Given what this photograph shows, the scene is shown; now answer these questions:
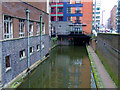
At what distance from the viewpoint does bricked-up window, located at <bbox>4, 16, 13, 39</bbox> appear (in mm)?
9445

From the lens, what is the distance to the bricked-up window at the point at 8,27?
945 cm

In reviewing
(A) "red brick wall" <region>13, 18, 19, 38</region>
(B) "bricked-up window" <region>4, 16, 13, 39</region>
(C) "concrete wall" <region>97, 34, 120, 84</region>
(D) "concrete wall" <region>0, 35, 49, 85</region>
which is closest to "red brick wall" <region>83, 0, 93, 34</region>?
(C) "concrete wall" <region>97, 34, 120, 84</region>

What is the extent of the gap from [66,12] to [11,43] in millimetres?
31588

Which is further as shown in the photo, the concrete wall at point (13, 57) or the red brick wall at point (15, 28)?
the red brick wall at point (15, 28)

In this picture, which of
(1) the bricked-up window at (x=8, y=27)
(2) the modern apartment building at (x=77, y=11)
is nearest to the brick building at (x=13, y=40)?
(1) the bricked-up window at (x=8, y=27)

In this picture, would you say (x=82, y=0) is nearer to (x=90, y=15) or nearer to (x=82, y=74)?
(x=90, y=15)

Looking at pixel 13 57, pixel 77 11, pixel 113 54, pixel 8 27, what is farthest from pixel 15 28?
pixel 77 11

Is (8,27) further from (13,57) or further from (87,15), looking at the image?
(87,15)

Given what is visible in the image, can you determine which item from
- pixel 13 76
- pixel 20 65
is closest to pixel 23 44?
pixel 20 65

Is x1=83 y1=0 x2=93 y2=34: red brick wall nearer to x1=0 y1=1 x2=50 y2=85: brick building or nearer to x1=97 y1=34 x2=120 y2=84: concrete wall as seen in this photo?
x1=97 y1=34 x2=120 y2=84: concrete wall

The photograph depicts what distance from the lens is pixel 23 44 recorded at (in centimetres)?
1172

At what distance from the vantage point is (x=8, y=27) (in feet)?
32.5

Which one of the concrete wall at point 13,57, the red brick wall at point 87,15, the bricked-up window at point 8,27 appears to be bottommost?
the concrete wall at point 13,57

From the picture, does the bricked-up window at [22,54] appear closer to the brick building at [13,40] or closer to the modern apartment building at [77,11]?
the brick building at [13,40]
